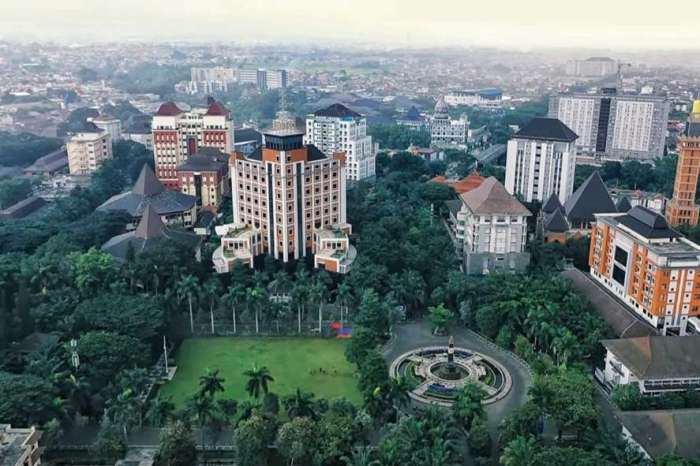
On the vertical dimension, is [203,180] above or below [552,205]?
above

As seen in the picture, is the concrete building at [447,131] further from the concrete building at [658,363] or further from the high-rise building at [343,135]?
the concrete building at [658,363]

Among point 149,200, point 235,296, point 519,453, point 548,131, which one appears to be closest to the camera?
point 519,453

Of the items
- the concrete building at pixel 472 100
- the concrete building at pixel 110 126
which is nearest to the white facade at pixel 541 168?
the concrete building at pixel 110 126

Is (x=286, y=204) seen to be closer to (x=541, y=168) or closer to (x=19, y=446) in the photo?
(x=19, y=446)

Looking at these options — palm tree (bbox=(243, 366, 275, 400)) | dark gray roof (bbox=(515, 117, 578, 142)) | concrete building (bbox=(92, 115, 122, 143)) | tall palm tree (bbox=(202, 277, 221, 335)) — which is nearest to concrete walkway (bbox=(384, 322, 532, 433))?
palm tree (bbox=(243, 366, 275, 400))

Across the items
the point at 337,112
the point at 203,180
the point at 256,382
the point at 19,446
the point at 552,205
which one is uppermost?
the point at 337,112

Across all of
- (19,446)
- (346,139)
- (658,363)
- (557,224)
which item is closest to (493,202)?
(557,224)

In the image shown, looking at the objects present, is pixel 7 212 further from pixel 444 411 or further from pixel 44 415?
pixel 444 411
